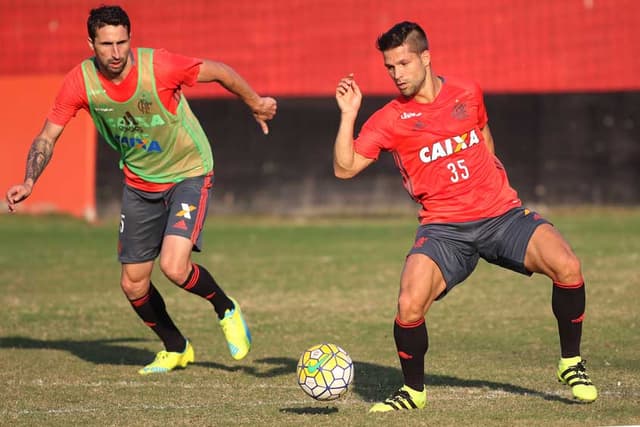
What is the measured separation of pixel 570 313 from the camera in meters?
7.20

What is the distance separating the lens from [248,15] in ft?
75.6

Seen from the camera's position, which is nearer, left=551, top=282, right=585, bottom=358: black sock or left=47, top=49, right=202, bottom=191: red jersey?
A: left=551, top=282, right=585, bottom=358: black sock

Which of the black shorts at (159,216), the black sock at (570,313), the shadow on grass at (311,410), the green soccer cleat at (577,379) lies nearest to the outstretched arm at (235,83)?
the black shorts at (159,216)

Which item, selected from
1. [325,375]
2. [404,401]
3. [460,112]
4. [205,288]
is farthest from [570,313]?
[205,288]

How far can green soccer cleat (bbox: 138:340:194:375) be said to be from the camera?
8.73 meters

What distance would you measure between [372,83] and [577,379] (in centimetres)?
1577

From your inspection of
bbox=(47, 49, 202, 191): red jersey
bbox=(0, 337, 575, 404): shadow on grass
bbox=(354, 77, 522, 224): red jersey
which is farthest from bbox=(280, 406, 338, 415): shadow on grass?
bbox=(47, 49, 202, 191): red jersey

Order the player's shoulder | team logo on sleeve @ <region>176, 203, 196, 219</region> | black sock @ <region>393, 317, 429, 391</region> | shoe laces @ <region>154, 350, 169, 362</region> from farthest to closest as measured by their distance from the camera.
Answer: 1. shoe laces @ <region>154, 350, 169, 362</region>
2. team logo on sleeve @ <region>176, 203, 196, 219</region>
3. the player's shoulder
4. black sock @ <region>393, 317, 429, 391</region>

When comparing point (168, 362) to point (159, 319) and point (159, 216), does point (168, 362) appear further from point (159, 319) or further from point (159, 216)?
point (159, 216)

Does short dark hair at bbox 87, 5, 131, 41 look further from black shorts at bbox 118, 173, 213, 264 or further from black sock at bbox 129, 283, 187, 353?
black sock at bbox 129, 283, 187, 353

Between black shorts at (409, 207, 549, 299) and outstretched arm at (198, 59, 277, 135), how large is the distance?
1725 mm

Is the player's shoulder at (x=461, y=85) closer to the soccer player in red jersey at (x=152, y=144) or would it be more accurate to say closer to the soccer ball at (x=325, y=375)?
→ the soccer player in red jersey at (x=152, y=144)

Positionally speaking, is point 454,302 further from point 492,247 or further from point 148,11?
point 148,11

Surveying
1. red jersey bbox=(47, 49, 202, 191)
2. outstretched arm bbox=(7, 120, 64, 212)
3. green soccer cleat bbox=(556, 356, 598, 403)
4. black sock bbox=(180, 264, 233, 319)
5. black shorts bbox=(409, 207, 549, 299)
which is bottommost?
green soccer cleat bbox=(556, 356, 598, 403)
